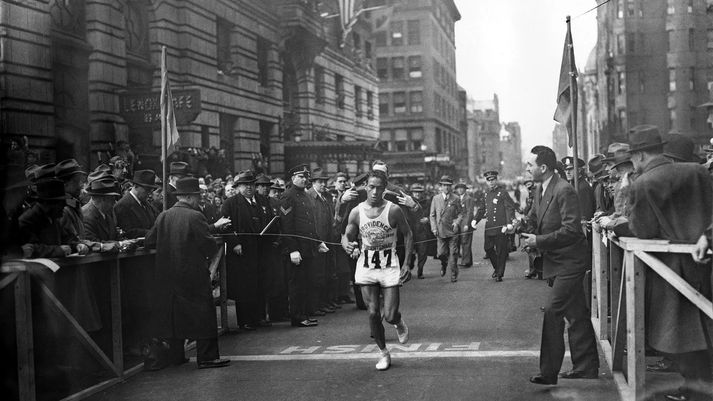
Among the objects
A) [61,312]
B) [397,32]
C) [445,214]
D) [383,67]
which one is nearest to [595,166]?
[445,214]

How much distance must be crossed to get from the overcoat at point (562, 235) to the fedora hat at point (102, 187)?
4.73 meters

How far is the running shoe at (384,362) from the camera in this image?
7.71 meters

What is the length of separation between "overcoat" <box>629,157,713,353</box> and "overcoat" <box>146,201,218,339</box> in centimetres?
452

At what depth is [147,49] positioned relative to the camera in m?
20.3

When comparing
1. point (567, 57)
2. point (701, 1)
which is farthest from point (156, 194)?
point (701, 1)

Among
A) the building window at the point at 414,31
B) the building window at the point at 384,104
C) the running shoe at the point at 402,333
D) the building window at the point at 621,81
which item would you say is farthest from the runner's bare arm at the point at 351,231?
the building window at the point at 384,104

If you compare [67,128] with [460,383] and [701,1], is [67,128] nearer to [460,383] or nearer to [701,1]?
[460,383]

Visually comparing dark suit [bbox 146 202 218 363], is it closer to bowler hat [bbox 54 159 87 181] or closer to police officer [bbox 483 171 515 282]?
bowler hat [bbox 54 159 87 181]

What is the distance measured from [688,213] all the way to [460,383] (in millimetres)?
2545

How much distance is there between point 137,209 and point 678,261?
6.35m

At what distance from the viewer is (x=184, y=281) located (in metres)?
8.21

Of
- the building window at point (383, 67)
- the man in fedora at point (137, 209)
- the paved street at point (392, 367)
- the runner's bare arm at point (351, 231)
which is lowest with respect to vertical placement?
the paved street at point (392, 367)

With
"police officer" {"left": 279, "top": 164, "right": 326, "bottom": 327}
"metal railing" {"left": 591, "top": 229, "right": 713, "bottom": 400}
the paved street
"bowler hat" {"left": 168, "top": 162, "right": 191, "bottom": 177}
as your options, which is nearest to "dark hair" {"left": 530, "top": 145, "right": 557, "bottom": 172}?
"metal railing" {"left": 591, "top": 229, "right": 713, "bottom": 400}

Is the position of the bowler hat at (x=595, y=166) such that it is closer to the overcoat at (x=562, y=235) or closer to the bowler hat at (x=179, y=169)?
the overcoat at (x=562, y=235)
